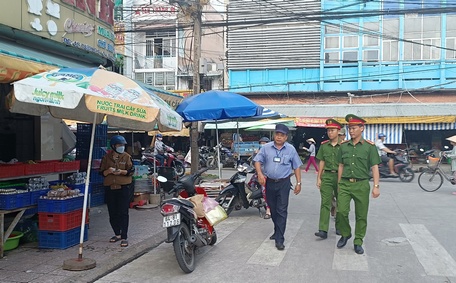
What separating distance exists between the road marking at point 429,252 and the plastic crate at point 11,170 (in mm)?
6494

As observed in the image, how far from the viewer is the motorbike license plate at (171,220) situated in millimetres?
5160

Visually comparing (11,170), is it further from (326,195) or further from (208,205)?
(326,195)

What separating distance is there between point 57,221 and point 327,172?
4338 mm

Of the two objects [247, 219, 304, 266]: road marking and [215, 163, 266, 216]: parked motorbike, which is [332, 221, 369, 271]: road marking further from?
[215, 163, 266, 216]: parked motorbike

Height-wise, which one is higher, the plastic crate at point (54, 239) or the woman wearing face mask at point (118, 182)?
the woman wearing face mask at point (118, 182)

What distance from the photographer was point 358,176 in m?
6.00

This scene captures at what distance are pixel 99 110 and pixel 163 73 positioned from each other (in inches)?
926

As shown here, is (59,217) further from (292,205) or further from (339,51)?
(339,51)

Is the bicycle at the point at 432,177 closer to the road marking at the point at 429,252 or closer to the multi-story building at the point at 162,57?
the road marking at the point at 429,252

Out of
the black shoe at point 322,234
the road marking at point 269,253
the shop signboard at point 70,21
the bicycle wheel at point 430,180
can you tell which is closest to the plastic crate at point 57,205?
the road marking at point 269,253

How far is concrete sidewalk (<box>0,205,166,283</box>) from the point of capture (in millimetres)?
5152

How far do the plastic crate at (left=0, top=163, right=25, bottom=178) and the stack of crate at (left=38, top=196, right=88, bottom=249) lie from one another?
1.05 meters

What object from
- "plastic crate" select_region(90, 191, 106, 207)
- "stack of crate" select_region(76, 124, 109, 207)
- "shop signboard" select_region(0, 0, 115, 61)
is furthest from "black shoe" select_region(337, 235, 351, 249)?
"shop signboard" select_region(0, 0, 115, 61)

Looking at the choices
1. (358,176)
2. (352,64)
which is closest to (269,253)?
(358,176)
